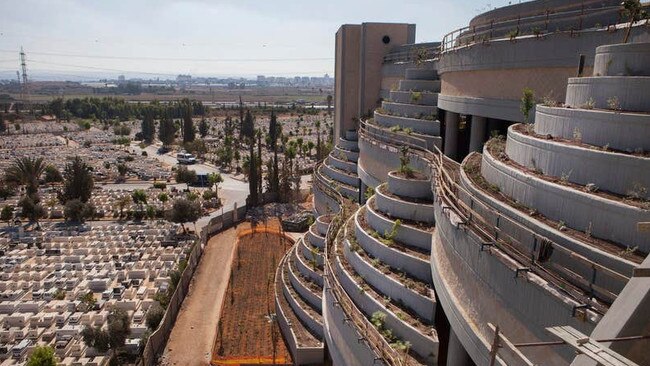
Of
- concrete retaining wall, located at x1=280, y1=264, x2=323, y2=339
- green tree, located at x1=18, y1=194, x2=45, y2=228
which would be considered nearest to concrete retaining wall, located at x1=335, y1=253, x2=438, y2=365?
concrete retaining wall, located at x1=280, y1=264, x2=323, y2=339

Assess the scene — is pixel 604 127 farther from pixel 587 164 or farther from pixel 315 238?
pixel 315 238

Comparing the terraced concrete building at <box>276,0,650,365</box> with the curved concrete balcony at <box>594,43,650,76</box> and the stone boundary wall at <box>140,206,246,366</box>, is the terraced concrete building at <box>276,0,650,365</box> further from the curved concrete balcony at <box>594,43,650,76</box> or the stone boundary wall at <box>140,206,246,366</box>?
the stone boundary wall at <box>140,206,246,366</box>

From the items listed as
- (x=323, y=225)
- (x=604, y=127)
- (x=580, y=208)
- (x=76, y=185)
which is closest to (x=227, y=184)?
(x=76, y=185)

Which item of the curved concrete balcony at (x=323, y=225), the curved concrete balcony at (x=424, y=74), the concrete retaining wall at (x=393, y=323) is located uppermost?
the curved concrete balcony at (x=424, y=74)

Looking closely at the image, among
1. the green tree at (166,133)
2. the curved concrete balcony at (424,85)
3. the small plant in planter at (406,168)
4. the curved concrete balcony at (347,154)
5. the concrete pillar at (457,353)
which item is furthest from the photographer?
the green tree at (166,133)

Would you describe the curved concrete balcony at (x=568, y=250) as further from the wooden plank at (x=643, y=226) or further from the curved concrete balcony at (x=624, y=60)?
the curved concrete balcony at (x=624, y=60)

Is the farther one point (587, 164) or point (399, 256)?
point (399, 256)

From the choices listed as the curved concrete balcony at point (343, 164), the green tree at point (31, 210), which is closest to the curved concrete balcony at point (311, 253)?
the curved concrete balcony at point (343, 164)
